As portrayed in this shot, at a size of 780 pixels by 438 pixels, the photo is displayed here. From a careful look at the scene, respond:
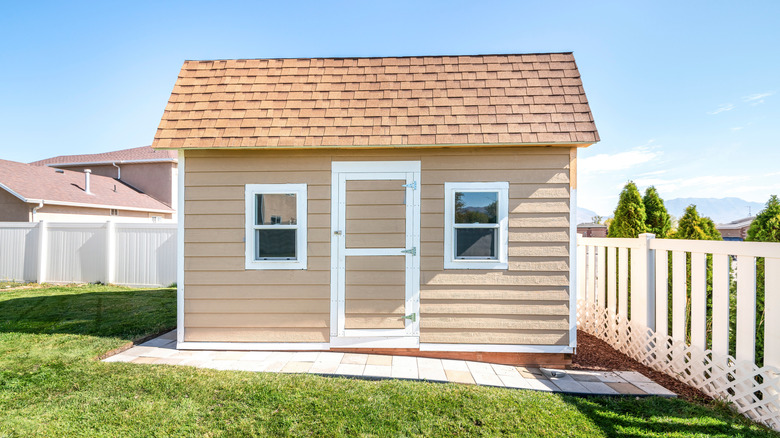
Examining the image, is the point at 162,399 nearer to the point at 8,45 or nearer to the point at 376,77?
the point at 376,77

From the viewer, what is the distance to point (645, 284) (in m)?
3.95

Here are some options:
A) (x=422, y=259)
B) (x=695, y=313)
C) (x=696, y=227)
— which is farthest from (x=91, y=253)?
(x=696, y=227)

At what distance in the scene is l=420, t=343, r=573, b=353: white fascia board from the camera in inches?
159

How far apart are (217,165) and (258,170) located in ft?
1.73

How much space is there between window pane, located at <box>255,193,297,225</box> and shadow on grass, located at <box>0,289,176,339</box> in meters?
2.56

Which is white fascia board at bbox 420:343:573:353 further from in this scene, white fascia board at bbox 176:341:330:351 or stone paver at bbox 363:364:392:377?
white fascia board at bbox 176:341:330:351

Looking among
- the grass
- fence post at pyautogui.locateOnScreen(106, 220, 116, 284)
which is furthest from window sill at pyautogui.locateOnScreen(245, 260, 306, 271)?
fence post at pyautogui.locateOnScreen(106, 220, 116, 284)

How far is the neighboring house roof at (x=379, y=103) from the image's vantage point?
4.02m

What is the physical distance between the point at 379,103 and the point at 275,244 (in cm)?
224

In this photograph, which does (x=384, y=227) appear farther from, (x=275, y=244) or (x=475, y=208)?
(x=275, y=244)

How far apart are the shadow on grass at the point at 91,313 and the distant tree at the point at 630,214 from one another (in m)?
6.97

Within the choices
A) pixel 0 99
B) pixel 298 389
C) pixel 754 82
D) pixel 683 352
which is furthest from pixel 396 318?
pixel 0 99

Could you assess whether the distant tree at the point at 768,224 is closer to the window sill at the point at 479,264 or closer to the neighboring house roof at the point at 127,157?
the window sill at the point at 479,264

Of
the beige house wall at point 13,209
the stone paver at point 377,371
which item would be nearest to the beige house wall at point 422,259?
the stone paver at point 377,371
